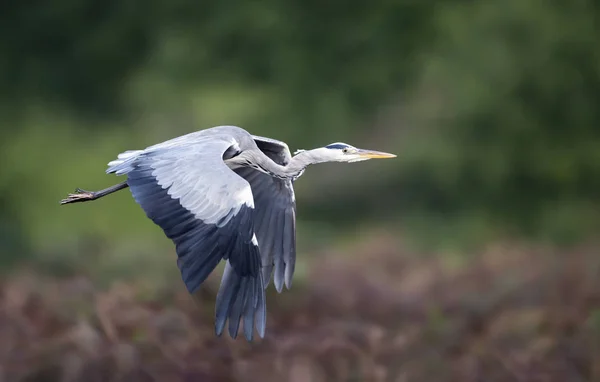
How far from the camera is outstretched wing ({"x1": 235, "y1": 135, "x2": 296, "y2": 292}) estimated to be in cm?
431

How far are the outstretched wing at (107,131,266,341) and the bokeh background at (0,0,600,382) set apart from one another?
38.0 inches

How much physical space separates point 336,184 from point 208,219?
17.4 feet

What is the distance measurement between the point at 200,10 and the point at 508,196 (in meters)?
3.74

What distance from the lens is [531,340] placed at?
18.1 feet

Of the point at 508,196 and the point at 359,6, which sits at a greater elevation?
the point at 359,6

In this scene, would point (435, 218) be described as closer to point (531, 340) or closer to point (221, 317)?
point (531, 340)

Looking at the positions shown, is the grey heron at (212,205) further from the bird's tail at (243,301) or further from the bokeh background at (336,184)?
the bokeh background at (336,184)

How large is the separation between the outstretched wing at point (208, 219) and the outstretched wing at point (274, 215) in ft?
1.68

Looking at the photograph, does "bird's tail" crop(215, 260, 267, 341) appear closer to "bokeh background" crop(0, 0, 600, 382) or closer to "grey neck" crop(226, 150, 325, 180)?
"grey neck" crop(226, 150, 325, 180)

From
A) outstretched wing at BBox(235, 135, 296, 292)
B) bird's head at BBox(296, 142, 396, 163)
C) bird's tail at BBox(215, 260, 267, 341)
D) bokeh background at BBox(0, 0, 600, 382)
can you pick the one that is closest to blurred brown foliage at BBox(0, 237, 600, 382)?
bokeh background at BBox(0, 0, 600, 382)

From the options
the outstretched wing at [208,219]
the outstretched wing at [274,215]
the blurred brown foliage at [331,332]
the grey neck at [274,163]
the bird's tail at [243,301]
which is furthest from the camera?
the blurred brown foliage at [331,332]

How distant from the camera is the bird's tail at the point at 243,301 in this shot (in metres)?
3.70

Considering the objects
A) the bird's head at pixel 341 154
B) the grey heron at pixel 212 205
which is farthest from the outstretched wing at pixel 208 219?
the bird's head at pixel 341 154

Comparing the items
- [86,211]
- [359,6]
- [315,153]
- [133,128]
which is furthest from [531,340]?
[359,6]
